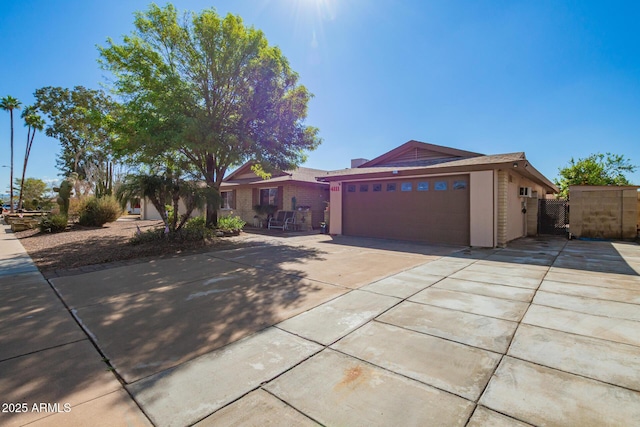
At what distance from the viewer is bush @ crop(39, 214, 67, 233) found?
41.3ft

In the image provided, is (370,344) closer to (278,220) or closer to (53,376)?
(53,376)

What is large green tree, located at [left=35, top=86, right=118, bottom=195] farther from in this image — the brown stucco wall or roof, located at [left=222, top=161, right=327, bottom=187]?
the brown stucco wall

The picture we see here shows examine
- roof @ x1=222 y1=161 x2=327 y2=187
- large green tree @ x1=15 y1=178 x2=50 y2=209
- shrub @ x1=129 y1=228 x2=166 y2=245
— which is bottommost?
shrub @ x1=129 y1=228 x2=166 y2=245

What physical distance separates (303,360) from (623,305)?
449cm

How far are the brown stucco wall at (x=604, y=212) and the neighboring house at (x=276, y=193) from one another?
38.9 ft

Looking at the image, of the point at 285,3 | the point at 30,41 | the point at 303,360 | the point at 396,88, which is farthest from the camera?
the point at 396,88

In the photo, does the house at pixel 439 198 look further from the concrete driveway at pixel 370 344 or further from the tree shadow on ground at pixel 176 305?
the tree shadow on ground at pixel 176 305

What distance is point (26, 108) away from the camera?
26.6 meters

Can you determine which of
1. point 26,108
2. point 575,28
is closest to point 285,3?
point 575,28

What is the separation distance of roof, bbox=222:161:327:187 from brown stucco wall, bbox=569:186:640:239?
11.5 meters

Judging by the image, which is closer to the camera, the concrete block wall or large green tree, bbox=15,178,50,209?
the concrete block wall

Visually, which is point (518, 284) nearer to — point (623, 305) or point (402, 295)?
point (623, 305)

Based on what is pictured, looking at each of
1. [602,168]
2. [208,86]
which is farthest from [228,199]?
Result: [602,168]

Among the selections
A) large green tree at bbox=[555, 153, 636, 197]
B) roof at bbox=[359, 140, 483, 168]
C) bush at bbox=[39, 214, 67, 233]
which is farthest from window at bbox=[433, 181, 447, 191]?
large green tree at bbox=[555, 153, 636, 197]
